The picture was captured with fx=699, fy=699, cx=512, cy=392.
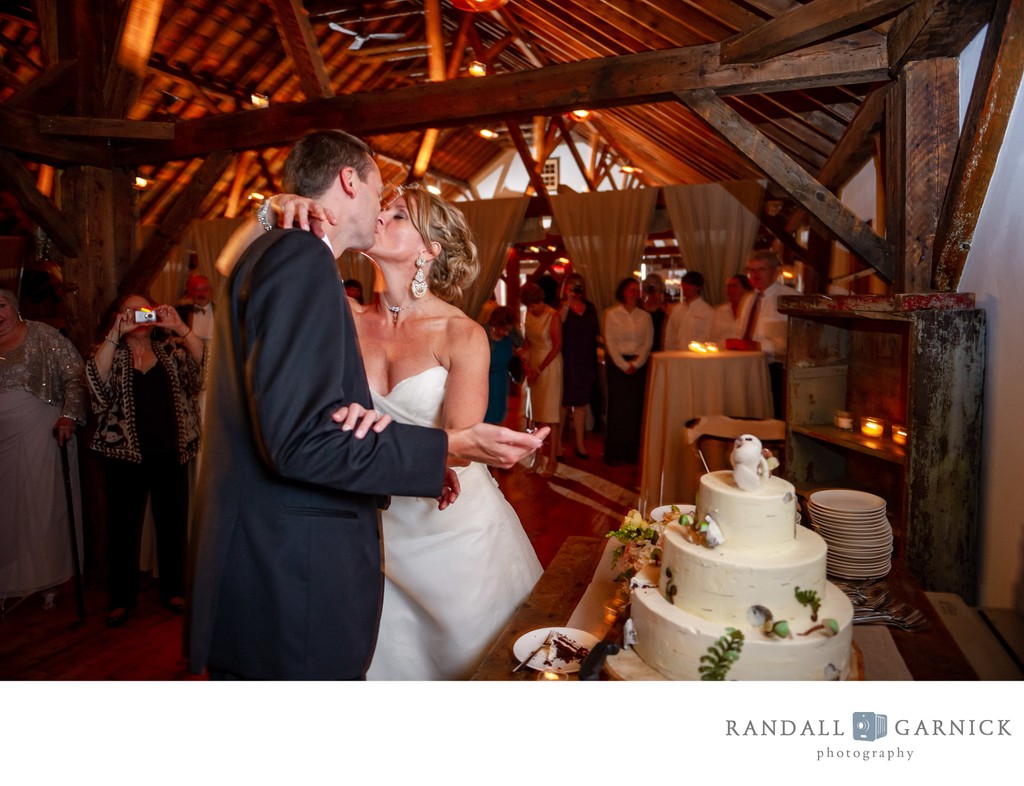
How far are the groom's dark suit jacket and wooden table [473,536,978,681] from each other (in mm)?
312

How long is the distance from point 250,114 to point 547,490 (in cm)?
346

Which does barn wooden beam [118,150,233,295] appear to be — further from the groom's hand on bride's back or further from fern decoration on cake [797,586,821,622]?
fern decoration on cake [797,586,821,622]

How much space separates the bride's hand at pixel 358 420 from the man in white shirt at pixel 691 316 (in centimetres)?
542

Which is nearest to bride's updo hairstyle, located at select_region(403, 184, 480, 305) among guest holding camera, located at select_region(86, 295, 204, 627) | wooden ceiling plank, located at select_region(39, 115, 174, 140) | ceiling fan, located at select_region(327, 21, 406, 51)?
guest holding camera, located at select_region(86, 295, 204, 627)

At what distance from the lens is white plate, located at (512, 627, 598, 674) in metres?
1.41

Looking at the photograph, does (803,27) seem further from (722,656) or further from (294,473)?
(294,473)

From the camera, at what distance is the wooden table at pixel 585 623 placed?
4.66 ft

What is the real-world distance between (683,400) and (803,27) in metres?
2.26

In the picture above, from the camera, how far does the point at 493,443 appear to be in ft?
4.32

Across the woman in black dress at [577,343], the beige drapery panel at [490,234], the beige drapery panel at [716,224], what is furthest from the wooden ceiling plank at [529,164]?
the beige drapery panel at [716,224]

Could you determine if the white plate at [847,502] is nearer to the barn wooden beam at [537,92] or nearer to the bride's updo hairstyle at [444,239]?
the bride's updo hairstyle at [444,239]
